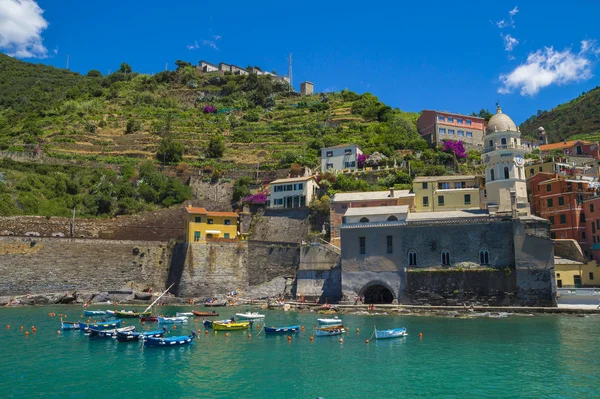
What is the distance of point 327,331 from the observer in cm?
2939

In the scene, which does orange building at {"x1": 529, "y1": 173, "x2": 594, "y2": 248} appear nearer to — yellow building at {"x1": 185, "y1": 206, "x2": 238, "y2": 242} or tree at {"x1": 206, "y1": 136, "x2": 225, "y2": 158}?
yellow building at {"x1": 185, "y1": 206, "x2": 238, "y2": 242}

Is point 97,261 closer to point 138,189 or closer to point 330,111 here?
point 138,189

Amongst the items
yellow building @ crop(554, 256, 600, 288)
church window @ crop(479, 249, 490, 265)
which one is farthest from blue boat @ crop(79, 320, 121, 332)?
yellow building @ crop(554, 256, 600, 288)

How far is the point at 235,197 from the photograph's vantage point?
193 feet

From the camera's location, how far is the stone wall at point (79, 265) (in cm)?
4397

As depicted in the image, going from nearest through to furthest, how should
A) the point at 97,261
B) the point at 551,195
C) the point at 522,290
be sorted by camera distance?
the point at 522,290, the point at 97,261, the point at 551,195

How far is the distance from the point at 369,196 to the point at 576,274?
64.1ft

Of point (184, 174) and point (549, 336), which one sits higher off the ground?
point (184, 174)

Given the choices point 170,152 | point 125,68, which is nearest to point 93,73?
point 125,68

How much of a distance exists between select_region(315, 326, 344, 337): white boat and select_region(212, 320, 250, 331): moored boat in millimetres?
5263

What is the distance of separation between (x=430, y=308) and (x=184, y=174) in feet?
125

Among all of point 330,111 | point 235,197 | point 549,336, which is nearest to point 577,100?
point 330,111

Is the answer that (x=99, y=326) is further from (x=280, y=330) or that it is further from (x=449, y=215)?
(x=449, y=215)

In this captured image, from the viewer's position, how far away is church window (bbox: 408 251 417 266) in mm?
39719
